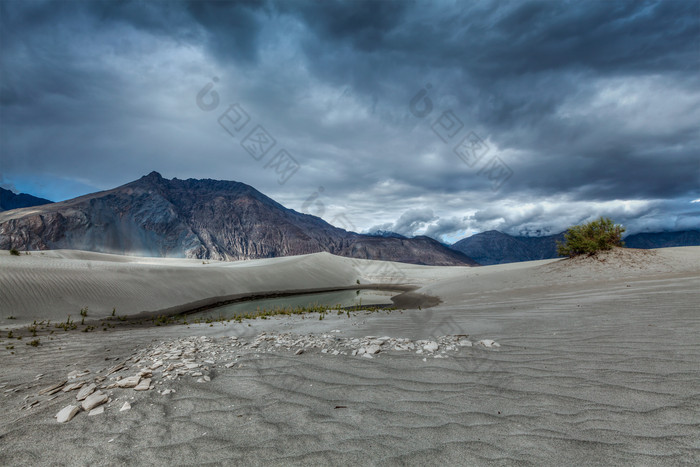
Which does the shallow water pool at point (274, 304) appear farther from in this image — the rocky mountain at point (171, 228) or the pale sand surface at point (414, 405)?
the rocky mountain at point (171, 228)

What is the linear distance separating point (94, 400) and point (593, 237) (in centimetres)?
2306

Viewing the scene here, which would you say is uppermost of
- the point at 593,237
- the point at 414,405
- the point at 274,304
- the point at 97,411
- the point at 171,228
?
the point at 171,228

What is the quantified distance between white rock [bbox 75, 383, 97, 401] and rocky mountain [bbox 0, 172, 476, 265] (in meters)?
135

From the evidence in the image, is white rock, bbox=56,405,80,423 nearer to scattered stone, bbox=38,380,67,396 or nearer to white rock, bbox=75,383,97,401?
white rock, bbox=75,383,97,401

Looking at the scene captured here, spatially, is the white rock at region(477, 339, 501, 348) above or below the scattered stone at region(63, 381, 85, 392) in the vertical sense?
below

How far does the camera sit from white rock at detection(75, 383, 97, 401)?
3.12 meters

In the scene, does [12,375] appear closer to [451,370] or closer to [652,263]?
[451,370]

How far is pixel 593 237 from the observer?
1831 centimetres

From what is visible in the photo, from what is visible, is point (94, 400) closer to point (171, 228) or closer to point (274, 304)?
point (274, 304)

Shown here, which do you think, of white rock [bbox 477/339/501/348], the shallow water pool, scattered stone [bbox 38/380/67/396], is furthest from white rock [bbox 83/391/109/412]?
the shallow water pool

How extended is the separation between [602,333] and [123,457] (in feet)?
21.5

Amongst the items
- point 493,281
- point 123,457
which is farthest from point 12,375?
point 493,281

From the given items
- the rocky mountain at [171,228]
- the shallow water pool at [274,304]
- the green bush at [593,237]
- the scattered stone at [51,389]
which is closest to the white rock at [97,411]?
the scattered stone at [51,389]

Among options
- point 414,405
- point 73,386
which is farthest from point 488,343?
point 73,386
